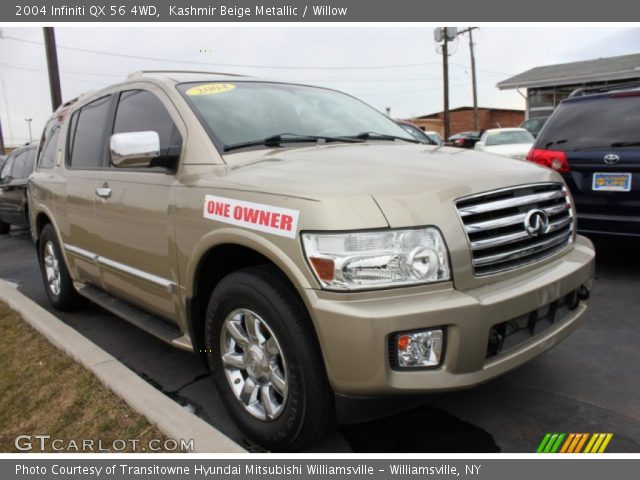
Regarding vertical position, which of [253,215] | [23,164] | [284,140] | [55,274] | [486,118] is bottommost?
[55,274]

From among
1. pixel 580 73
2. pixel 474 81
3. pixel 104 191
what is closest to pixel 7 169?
pixel 104 191

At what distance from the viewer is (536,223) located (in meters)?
2.47

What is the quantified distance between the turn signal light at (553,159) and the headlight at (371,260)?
341 centimetres

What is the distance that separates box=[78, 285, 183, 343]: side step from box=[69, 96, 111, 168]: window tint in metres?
0.96

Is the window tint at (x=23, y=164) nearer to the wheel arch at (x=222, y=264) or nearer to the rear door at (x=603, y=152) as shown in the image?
the wheel arch at (x=222, y=264)

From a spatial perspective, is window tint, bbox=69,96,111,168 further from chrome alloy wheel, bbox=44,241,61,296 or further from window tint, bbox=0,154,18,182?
window tint, bbox=0,154,18,182

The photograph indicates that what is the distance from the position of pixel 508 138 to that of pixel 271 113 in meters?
11.5

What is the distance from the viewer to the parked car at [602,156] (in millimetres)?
4617

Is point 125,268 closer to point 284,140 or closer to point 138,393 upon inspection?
point 138,393

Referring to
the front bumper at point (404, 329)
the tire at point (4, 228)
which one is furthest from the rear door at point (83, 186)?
the tire at point (4, 228)

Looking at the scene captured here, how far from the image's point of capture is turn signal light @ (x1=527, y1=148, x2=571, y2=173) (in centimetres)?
498
